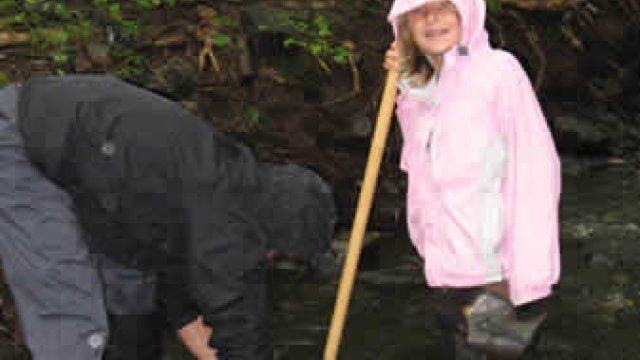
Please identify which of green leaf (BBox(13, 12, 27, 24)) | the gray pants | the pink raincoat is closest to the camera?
the gray pants

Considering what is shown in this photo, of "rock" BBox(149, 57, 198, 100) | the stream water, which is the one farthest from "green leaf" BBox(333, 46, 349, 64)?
the stream water

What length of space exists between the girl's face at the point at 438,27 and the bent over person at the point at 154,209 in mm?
799

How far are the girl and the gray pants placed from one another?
128 cm

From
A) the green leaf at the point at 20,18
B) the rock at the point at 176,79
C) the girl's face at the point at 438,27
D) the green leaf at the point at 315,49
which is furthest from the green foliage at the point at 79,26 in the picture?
the girl's face at the point at 438,27

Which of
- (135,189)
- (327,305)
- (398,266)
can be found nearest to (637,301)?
(398,266)

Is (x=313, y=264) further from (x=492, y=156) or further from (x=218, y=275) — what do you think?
(x=492, y=156)

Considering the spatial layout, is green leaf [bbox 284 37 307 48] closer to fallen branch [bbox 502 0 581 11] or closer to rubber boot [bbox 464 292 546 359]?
fallen branch [bbox 502 0 581 11]

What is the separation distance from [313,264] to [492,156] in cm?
78

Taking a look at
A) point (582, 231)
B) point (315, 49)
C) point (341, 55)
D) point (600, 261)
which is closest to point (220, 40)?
point (315, 49)

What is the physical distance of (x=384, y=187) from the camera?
7078mm

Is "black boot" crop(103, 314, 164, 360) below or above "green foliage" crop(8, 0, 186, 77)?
below

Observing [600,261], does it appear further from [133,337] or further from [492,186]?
[133,337]

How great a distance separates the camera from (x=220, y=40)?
7.06 metres

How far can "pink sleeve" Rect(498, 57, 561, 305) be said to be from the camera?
3.07m
